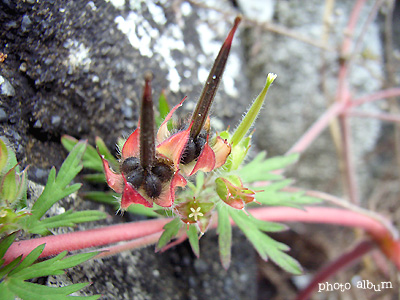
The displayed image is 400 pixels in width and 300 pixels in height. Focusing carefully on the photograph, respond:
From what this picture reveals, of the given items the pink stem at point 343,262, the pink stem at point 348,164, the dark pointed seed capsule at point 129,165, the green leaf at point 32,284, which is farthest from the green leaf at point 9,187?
the pink stem at point 348,164

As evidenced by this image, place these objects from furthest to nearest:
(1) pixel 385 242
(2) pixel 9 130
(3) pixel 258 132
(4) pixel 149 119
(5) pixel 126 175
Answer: (3) pixel 258 132 < (1) pixel 385 242 < (2) pixel 9 130 < (5) pixel 126 175 < (4) pixel 149 119

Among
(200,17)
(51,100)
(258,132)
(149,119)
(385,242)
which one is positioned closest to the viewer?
(149,119)

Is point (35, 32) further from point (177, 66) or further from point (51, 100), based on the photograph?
point (177, 66)

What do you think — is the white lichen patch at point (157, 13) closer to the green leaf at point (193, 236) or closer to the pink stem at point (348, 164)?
the green leaf at point (193, 236)

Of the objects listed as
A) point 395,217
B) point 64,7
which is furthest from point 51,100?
point 395,217

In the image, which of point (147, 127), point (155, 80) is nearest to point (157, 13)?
point (155, 80)

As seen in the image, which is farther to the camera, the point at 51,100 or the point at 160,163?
the point at 51,100

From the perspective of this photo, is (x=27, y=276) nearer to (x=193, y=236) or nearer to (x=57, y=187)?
(x=57, y=187)

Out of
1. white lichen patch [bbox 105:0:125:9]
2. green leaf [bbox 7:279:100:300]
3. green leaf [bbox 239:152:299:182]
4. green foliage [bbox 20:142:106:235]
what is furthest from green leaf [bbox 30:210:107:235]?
white lichen patch [bbox 105:0:125:9]
